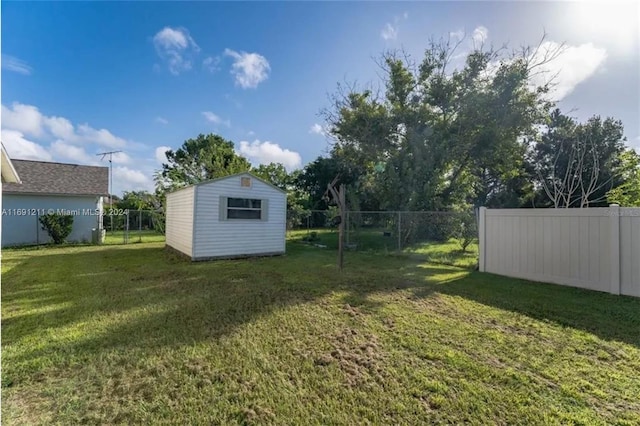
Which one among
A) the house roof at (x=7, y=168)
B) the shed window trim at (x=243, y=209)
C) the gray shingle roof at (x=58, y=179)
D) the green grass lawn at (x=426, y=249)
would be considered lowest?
the green grass lawn at (x=426, y=249)

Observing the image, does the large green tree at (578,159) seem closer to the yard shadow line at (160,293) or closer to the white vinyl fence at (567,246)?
the white vinyl fence at (567,246)

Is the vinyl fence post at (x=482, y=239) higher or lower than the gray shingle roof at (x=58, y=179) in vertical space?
lower

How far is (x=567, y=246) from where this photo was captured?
5.52m

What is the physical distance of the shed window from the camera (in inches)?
352

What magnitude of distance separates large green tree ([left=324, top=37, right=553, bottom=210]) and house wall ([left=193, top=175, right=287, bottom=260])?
5.62 m

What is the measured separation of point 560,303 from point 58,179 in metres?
18.7

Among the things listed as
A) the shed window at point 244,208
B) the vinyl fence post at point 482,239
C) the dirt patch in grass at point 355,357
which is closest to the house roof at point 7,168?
the shed window at point 244,208

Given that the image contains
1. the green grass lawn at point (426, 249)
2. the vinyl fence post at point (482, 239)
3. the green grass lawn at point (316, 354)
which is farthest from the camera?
the green grass lawn at point (426, 249)

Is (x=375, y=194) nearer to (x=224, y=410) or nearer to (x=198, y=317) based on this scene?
(x=198, y=317)

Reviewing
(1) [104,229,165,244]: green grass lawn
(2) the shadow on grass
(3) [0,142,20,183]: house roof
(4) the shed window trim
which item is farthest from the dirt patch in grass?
(1) [104,229,165,244]: green grass lawn

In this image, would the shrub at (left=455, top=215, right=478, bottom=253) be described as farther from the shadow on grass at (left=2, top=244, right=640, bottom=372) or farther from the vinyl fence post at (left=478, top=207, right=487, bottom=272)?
the shadow on grass at (left=2, top=244, right=640, bottom=372)

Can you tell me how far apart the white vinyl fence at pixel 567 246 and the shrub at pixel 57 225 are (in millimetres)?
15840

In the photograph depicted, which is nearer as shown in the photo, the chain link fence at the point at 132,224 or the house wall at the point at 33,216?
the house wall at the point at 33,216

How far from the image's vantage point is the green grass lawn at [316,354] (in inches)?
82.5
